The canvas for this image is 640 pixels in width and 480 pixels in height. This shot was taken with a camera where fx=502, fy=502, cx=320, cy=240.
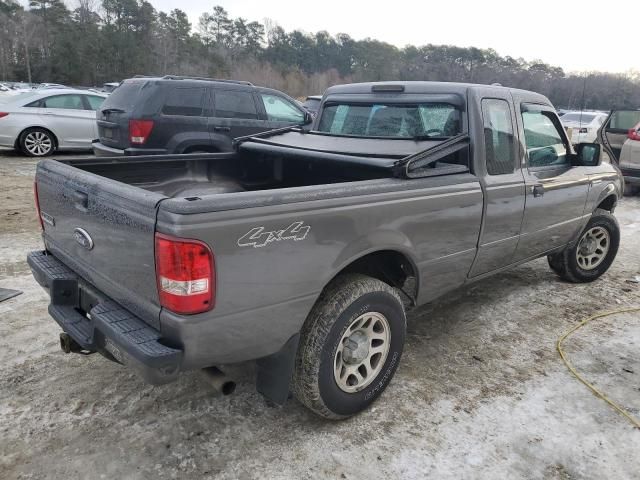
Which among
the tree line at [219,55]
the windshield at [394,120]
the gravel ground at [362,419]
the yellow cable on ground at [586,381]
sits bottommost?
the gravel ground at [362,419]

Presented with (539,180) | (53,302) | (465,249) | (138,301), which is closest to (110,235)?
(138,301)

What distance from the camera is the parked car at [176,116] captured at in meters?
7.35

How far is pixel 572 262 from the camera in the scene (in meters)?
4.99

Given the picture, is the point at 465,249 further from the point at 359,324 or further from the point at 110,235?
the point at 110,235

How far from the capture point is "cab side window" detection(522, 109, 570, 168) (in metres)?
4.00

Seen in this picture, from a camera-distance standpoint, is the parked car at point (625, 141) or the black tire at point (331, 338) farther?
the parked car at point (625, 141)

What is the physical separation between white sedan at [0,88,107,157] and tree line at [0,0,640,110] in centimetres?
3316

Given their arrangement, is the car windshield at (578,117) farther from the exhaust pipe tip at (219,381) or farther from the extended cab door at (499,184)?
the exhaust pipe tip at (219,381)

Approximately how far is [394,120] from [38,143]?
1005 cm

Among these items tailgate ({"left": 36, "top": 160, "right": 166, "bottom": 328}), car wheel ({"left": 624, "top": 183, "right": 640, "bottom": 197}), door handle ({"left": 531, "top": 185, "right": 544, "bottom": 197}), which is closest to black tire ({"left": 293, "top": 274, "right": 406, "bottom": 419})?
tailgate ({"left": 36, "top": 160, "right": 166, "bottom": 328})

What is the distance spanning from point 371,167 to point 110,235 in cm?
157

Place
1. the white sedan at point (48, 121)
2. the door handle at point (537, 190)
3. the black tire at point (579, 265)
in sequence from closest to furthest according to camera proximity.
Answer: the door handle at point (537, 190), the black tire at point (579, 265), the white sedan at point (48, 121)

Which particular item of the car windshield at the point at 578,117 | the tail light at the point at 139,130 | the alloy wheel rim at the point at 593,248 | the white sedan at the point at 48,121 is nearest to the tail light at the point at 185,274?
the alloy wheel rim at the point at 593,248

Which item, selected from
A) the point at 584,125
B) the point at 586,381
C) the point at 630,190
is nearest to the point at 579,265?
the point at 586,381
